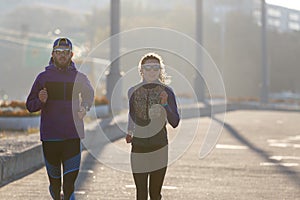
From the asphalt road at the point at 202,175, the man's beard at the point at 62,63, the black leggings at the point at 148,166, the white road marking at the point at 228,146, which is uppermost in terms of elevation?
the man's beard at the point at 62,63

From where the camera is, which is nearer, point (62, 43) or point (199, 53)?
point (62, 43)

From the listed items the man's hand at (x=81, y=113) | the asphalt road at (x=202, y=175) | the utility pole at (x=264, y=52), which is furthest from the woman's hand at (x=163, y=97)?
the utility pole at (x=264, y=52)

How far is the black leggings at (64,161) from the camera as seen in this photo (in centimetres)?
680

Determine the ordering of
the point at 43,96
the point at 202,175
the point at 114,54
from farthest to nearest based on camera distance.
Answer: the point at 114,54 → the point at 202,175 → the point at 43,96

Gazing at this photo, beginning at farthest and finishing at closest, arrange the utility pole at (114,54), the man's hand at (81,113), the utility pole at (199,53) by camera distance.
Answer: the utility pole at (199,53) → the utility pole at (114,54) → the man's hand at (81,113)

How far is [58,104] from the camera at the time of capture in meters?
6.76

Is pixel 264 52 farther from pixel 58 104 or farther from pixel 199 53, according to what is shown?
pixel 58 104

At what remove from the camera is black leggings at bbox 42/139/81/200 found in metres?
6.80

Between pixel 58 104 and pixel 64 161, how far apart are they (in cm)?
55

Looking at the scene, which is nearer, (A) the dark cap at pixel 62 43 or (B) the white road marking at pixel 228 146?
(A) the dark cap at pixel 62 43

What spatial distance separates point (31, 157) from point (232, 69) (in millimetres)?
67440

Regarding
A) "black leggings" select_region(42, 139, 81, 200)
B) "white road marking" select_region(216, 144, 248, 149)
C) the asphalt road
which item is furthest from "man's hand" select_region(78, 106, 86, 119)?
"white road marking" select_region(216, 144, 248, 149)

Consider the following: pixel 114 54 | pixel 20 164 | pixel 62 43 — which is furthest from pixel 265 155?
pixel 114 54

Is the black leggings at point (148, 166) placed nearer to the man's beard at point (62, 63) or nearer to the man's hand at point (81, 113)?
the man's hand at point (81, 113)
